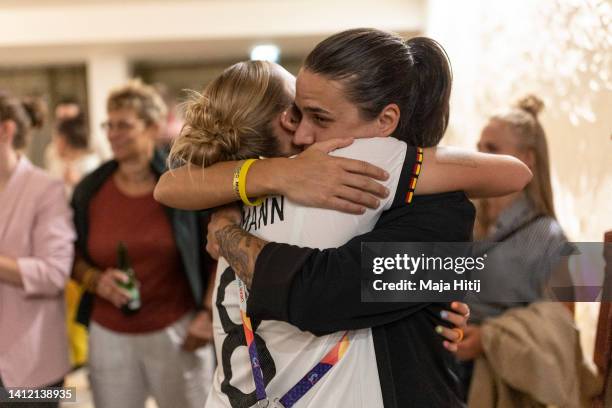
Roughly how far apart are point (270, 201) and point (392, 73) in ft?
1.09

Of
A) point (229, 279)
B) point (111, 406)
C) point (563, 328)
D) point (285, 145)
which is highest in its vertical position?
point (285, 145)

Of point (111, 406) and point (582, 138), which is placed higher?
point (582, 138)

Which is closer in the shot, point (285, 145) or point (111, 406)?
point (285, 145)

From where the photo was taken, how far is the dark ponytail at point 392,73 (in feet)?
4.24

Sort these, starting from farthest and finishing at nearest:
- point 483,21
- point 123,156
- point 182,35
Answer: point 182,35 < point 483,21 < point 123,156

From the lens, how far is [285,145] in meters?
1.49

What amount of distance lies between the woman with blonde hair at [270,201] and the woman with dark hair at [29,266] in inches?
34.9

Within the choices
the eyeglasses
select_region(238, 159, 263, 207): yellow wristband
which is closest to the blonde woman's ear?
select_region(238, 159, 263, 207): yellow wristband

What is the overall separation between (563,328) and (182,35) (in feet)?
19.7

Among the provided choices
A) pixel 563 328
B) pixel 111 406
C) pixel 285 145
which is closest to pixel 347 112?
pixel 285 145

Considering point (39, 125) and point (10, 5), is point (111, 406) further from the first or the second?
point (10, 5)

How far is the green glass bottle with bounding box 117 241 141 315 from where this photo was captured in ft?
8.08

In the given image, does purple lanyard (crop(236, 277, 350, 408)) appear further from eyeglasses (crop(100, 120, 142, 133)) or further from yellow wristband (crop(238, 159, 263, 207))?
eyeglasses (crop(100, 120, 142, 133))

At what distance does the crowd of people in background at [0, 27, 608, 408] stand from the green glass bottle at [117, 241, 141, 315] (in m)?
0.01
